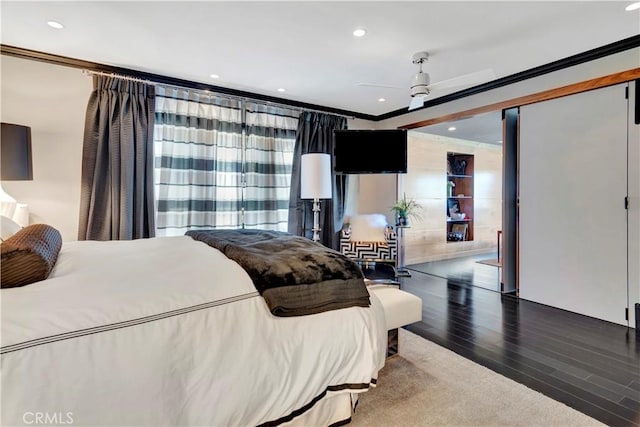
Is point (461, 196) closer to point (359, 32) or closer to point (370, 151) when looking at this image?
point (370, 151)

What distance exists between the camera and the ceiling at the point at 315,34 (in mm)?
2320

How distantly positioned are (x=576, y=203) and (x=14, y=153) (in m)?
5.06

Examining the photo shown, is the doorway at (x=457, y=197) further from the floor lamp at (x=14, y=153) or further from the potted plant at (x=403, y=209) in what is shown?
the floor lamp at (x=14, y=153)

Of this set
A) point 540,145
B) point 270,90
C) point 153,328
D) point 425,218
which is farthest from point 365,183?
point 153,328

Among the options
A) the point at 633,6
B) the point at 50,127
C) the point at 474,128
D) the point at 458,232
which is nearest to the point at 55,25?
the point at 50,127

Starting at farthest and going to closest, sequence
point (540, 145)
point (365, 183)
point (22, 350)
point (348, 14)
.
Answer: point (365, 183) → point (540, 145) → point (348, 14) → point (22, 350)

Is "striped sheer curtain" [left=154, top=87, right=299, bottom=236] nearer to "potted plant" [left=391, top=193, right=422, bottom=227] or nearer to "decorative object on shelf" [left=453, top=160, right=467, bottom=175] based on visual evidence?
"potted plant" [left=391, top=193, right=422, bottom=227]

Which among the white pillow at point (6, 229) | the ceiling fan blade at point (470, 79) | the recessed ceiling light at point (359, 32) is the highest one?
the recessed ceiling light at point (359, 32)

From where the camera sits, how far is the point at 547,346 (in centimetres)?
250

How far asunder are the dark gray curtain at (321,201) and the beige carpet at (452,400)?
2686mm

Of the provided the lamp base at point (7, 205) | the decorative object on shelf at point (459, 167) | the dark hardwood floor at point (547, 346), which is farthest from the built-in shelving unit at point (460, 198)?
the lamp base at point (7, 205)

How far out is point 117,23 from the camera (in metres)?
2.52

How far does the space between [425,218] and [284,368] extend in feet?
16.5

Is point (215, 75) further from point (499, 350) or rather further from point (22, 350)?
point (499, 350)
